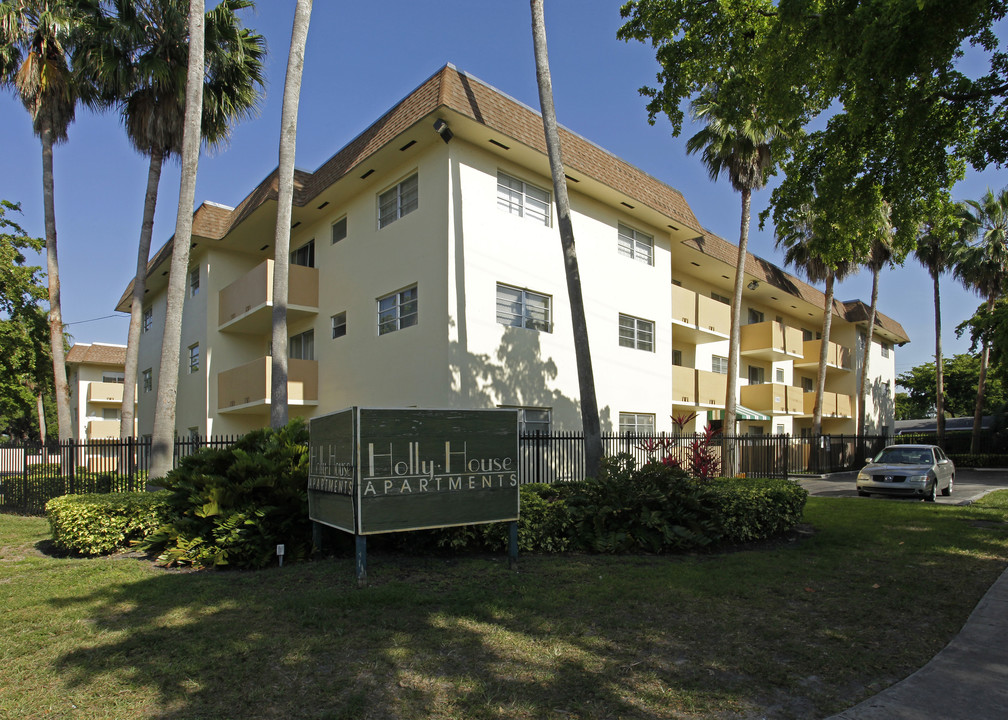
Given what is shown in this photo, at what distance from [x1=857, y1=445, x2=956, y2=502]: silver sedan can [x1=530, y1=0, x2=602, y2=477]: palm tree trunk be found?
975 centimetres

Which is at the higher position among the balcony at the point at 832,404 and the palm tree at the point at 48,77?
the palm tree at the point at 48,77

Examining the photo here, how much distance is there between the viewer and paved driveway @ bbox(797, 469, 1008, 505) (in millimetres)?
17266

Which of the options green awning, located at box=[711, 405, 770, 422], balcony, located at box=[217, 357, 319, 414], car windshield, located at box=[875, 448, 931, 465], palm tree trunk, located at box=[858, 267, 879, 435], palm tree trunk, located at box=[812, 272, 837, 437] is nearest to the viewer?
balcony, located at box=[217, 357, 319, 414]

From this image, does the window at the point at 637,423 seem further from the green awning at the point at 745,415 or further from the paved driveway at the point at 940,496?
the green awning at the point at 745,415

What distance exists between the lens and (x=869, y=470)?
17.3 meters

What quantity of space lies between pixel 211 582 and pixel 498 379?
8.19 meters

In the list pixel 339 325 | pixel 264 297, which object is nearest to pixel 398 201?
pixel 339 325

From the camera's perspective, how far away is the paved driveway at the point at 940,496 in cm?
1727

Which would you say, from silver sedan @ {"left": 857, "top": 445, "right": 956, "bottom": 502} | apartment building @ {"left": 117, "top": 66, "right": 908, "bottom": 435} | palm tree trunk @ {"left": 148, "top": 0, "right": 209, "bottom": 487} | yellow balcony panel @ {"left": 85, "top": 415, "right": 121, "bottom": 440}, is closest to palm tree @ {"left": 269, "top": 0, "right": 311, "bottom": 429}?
palm tree trunk @ {"left": 148, "top": 0, "right": 209, "bottom": 487}

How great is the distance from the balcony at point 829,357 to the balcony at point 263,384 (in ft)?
78.2

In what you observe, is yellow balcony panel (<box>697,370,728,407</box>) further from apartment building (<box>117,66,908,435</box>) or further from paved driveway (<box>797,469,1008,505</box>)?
paved driveway (<box>797,469,1008,505</box>)

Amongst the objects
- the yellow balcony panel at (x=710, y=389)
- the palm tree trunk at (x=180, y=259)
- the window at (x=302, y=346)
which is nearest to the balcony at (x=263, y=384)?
the window at (x=302, y=346)

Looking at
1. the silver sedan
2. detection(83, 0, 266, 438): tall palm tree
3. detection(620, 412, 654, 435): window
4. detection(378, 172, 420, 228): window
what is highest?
detection(83, 0, 266, 438): tall palm tree

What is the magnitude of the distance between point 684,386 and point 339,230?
1194 cm
